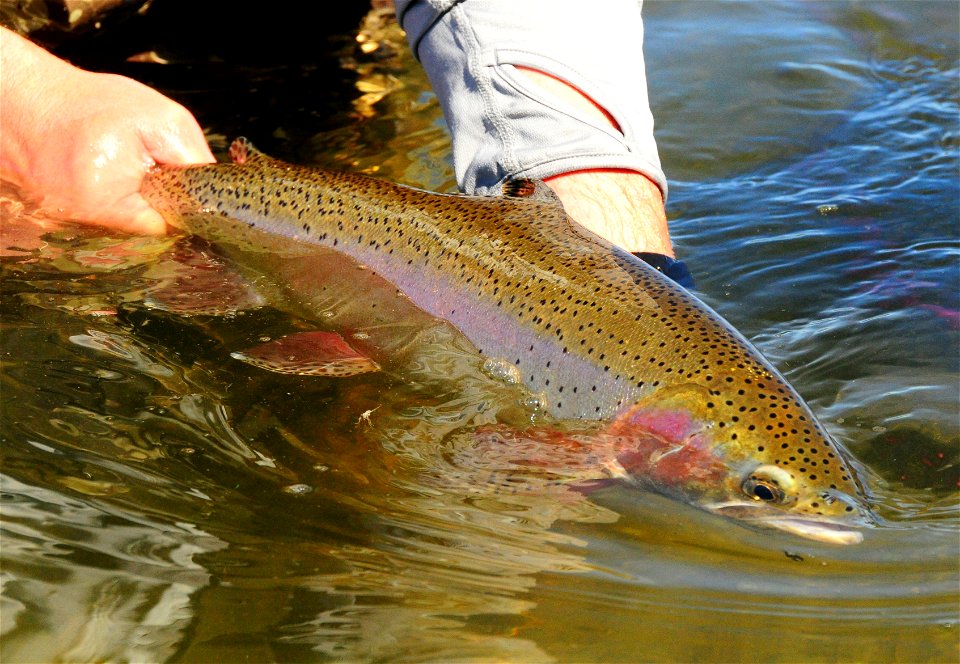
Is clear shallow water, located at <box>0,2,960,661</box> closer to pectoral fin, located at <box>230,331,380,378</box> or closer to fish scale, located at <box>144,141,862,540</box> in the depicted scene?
pectoral fin, located at <box>230,331,380,378</box>

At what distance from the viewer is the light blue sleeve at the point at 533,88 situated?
3598 mm

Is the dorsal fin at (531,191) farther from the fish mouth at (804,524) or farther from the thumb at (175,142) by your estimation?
the thumb at (175,142)

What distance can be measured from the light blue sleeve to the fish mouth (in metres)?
1.58

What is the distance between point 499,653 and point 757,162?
3.86 metres

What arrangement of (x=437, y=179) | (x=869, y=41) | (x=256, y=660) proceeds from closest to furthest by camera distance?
(x=256, y=660), (x=437, y=179), (x=869, y=41)

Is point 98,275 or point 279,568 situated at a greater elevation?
point 98,275

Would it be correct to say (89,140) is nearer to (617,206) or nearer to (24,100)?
(24,100)

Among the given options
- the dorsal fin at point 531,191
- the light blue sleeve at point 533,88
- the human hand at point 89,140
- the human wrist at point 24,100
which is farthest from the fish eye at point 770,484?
the human wrist at point 24,100

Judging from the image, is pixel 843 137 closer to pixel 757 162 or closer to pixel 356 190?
pixel 757 162

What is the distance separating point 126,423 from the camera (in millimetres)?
2561

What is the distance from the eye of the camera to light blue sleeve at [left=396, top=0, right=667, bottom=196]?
360cm

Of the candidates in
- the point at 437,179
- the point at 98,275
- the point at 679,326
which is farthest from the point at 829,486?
the point at 437,179

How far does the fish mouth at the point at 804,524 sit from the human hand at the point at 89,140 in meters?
2.45

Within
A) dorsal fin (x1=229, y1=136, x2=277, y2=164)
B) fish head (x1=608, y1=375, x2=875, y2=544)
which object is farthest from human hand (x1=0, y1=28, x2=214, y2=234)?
fish head (x1=608, y1=375, x2=875, y2=544)
